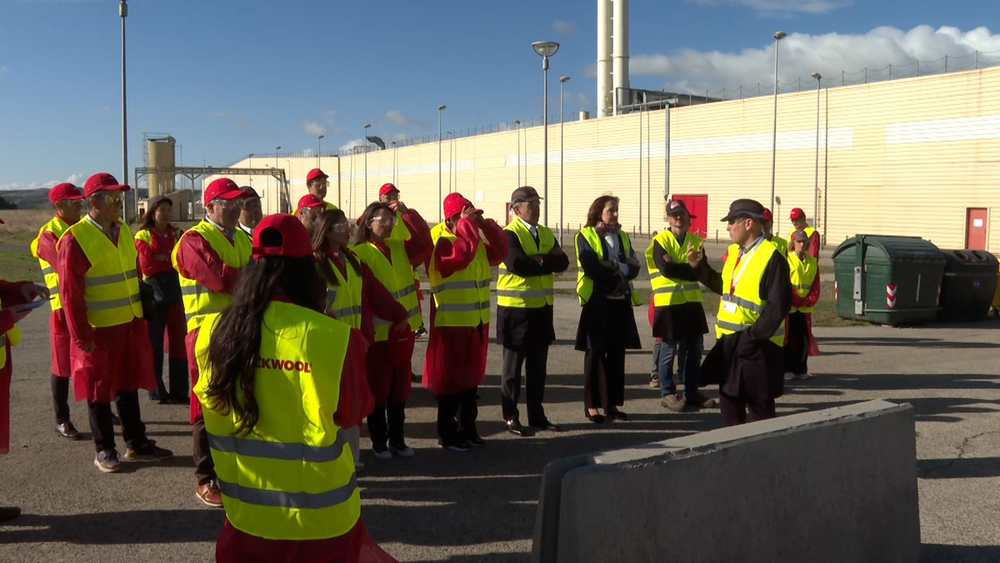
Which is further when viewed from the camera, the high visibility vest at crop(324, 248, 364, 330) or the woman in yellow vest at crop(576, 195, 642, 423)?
the woman in yellow vest at crop(576, 195, 642, 423)

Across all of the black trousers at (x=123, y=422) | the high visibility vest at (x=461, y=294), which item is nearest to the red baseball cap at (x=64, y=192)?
the black trousers at (x=123, y=422)

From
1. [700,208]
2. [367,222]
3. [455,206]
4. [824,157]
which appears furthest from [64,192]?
[700,208]

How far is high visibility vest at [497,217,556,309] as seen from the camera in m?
7.16

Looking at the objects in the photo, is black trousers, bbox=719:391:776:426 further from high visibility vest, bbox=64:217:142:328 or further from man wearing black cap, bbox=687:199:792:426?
high visibility vest, bbox=64:217:142:328

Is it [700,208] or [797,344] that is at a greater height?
[700,208]

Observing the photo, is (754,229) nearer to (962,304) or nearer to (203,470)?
(203,470)

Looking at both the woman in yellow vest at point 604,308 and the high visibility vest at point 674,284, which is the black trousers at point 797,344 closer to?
the high visibility vest at point 674,284

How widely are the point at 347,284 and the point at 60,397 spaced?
322 cm

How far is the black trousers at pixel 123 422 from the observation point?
232 inches

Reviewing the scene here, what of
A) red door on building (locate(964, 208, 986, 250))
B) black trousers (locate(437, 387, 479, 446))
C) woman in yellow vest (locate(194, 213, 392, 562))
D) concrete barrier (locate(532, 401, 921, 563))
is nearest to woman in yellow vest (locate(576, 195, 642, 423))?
black trousers (locate(437, 387, 479, 446))

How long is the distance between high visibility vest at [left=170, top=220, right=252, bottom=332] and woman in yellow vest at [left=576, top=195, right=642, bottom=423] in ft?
10.7

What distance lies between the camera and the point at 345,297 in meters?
5.44

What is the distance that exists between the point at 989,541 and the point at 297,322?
171 inches

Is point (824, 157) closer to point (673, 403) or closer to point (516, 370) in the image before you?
point (673, 403)
